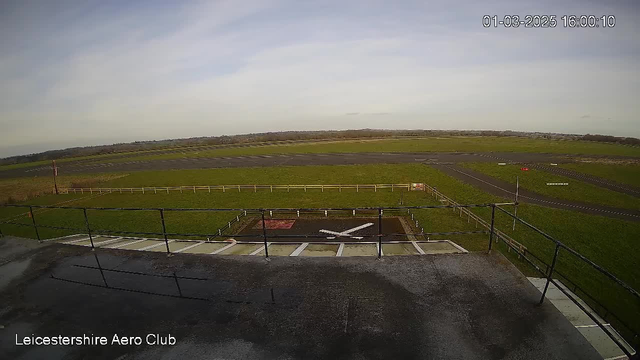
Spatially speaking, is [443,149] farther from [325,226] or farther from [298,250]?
[298,250]

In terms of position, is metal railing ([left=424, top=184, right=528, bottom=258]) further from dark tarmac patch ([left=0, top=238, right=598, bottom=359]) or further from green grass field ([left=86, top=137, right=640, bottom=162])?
green grass field ([left=86, top=137, right=640, bottom=162])

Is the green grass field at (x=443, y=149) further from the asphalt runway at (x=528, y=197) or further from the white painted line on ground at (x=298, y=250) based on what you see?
the white painted line on ground at (x=298, y=250)

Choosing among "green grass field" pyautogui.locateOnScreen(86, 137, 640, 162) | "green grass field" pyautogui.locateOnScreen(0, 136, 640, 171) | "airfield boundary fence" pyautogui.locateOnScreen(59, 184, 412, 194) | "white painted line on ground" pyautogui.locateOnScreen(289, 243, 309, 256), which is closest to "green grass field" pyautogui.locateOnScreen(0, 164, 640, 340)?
"airfield boundary fence" pyautogui.locateOnScreen(59, 184, 412, 194)

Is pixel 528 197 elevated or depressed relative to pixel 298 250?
depressed

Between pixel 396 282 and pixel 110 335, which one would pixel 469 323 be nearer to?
pixel 396 282

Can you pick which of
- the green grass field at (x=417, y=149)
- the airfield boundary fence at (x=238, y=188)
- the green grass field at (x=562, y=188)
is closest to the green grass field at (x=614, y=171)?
the green grass field at (x=562, y=188)

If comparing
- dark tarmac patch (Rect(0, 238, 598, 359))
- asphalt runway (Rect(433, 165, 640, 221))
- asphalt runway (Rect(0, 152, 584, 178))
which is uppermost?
dark tarmac patch (Rect(0, 238, 598, 359))

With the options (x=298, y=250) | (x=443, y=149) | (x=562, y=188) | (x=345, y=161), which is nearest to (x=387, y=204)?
(x=298, y=250)
